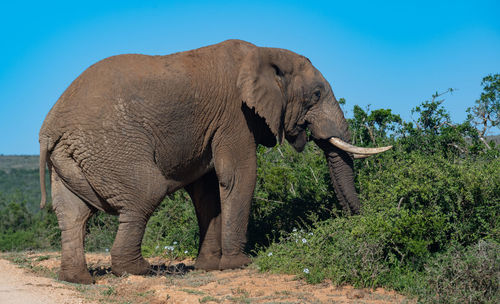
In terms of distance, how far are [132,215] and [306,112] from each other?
318 centimetres

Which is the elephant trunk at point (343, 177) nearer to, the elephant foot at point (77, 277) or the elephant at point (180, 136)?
the elephant at point (180, 136)

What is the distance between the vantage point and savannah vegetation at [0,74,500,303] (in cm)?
622

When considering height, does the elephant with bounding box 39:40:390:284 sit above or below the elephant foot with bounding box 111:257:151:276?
above

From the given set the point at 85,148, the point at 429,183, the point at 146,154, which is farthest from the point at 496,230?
the point at 85,148

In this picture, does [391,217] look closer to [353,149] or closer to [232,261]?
[353,149]

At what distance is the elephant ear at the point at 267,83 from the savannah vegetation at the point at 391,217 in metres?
1.72

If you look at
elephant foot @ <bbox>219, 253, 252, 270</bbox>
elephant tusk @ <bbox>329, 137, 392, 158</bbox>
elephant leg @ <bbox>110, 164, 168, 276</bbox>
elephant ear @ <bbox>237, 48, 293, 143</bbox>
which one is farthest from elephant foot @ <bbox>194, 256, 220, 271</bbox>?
elephant tusk @ <bbox>329, 137, 392, 158</bbox>

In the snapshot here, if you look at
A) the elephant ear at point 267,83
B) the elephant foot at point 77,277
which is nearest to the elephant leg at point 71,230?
the elephant foot at point 77,277

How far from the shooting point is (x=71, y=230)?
283 inches

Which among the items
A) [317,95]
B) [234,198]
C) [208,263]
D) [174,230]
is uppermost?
[317,95]

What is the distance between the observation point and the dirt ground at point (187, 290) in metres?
5.98

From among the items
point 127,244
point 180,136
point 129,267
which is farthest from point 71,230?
point 180,136

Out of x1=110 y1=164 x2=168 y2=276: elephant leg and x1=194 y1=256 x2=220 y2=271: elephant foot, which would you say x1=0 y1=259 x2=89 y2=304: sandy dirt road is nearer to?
x1=110 y1=164 x2=168 y2=276: elephant leg

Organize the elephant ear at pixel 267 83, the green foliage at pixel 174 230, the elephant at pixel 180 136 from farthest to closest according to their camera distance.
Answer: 1. the green foliage at pixel 174 230
2. the elephant ear at pixel 267 83
3. the elephant at pixel 180 136
